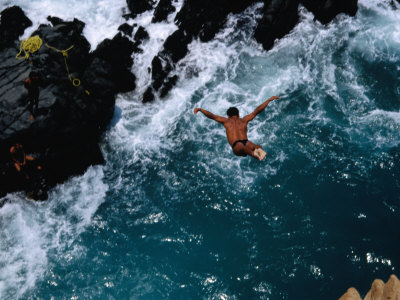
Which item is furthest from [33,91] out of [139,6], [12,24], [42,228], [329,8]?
[329,8]

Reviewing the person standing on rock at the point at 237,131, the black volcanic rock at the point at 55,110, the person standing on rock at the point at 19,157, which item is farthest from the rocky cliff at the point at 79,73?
the person standing on rock at the point at 237,131

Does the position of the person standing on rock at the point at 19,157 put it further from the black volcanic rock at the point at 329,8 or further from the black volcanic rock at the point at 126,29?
the black volcanic rock at the point at 329,8

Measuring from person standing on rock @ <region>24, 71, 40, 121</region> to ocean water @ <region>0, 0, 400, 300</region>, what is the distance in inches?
137

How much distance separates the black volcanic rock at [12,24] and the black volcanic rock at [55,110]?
351 cm

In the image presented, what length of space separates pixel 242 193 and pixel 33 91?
9636mm

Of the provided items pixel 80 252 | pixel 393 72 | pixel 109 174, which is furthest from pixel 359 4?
pixel 80 252

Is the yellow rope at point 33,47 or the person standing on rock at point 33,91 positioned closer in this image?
the person standing on rock at point 33,91

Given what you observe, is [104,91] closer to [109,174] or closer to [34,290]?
[109,174]

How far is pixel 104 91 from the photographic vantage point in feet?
46.2

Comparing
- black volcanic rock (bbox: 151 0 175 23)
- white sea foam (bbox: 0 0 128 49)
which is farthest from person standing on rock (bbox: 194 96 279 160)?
white sea foam (bbox: 0 0 128 49)

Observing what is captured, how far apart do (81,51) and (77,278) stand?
A: 10855 millimetres

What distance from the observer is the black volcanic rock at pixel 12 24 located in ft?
55.0

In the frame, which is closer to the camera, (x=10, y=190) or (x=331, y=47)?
(x=10, y=190)

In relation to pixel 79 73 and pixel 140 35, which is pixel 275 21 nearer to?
pixel 140 35
